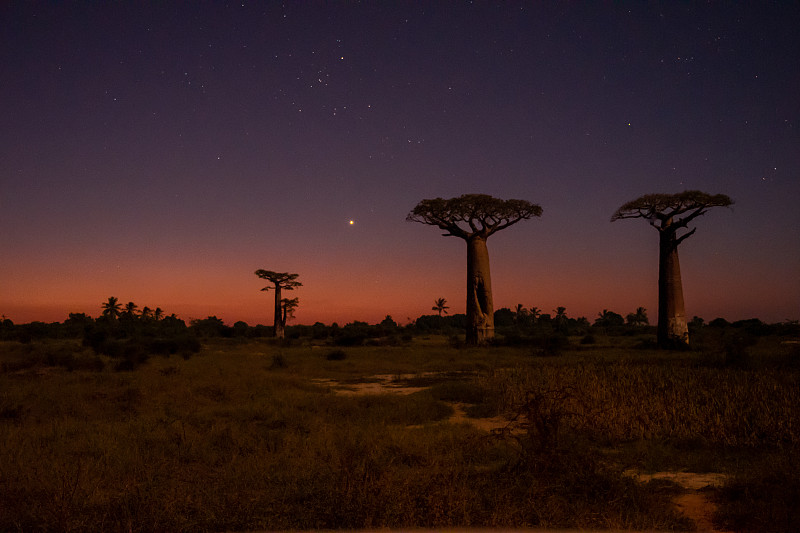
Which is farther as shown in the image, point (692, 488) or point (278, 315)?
point (278, 315)

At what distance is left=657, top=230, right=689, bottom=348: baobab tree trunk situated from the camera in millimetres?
22408

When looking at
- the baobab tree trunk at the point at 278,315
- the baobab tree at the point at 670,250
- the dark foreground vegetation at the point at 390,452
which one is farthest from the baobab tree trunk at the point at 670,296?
the baobab tree trunk at the point at 278,315

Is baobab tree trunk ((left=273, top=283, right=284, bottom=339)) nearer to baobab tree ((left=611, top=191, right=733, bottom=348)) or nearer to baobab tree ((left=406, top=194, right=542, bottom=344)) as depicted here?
baobab tree ((left=406, top=194, right=542, bottom=344))

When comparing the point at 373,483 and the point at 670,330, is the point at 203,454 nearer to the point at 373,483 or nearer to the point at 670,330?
the point at 373,483

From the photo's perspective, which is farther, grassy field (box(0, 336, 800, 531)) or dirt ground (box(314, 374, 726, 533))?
dirt ground (box(314, 374, 726, 533))

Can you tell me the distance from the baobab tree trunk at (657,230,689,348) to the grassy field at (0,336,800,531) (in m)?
12.7

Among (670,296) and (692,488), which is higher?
(670,296)

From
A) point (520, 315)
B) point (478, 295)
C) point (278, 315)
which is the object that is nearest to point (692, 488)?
point (478, 295)

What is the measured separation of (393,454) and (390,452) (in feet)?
0.42

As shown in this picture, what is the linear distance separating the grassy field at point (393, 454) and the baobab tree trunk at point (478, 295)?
1421 cm

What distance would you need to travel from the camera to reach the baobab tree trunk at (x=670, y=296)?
73.5 feet

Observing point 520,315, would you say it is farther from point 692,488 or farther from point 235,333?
point 692,488

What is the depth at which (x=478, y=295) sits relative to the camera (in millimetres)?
26328

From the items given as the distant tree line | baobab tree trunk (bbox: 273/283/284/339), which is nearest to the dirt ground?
the distant tree line
